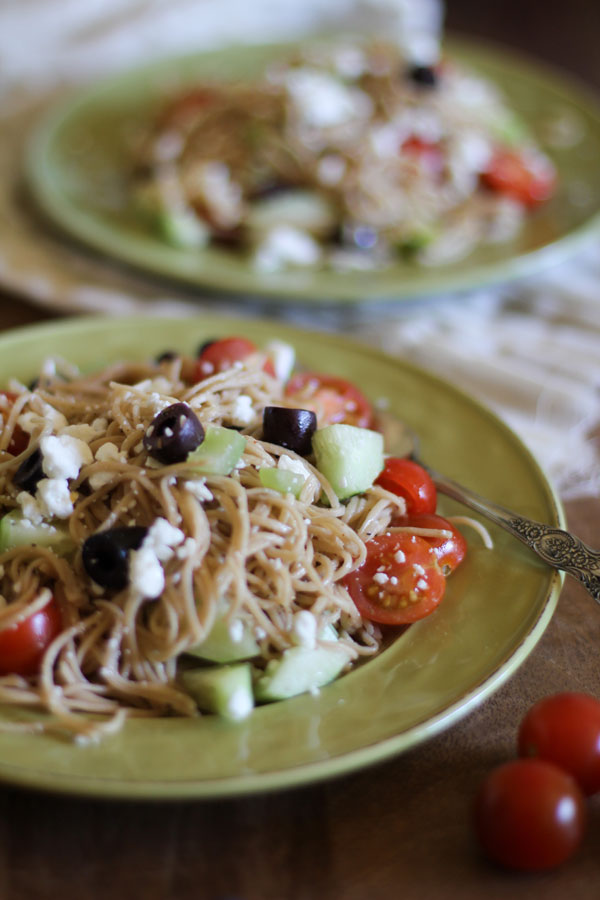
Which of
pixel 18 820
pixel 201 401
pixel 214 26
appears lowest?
pixel 18 820

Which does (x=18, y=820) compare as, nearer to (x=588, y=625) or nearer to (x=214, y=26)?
(x=588, y=625)

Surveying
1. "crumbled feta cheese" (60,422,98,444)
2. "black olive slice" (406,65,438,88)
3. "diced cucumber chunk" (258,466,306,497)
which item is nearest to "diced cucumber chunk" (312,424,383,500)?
"diced cucumber chunk" (258,466,306,497)

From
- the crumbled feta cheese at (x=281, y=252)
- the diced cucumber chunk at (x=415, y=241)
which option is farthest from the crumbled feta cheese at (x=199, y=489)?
the diced cucumber chunk at (x=415, y=241)

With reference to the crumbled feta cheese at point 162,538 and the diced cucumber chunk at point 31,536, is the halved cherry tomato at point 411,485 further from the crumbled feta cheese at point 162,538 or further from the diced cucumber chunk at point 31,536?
the diced cucumber chunk at point 31,536

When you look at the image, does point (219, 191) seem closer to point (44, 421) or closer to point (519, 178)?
point (519, 178)

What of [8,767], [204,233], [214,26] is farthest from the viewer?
[214,26]

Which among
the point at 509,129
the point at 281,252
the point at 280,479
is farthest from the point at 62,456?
the point at 509,129

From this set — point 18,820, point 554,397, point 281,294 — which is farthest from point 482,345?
point 18,820
